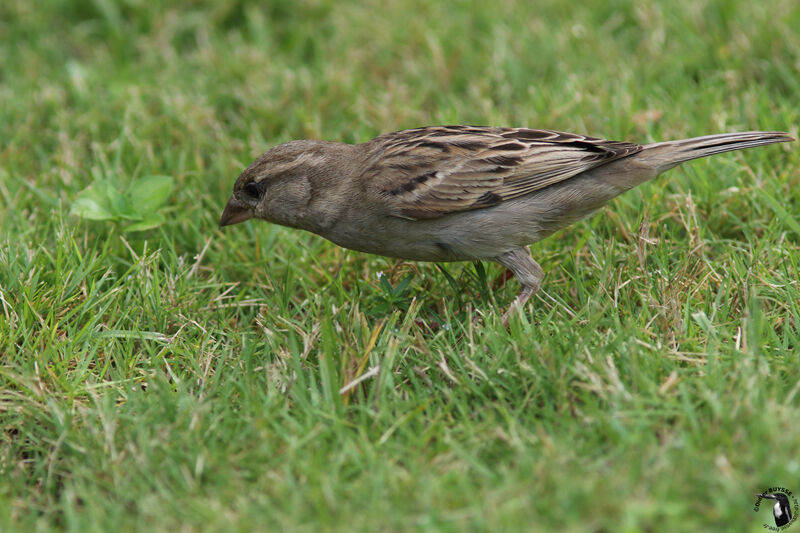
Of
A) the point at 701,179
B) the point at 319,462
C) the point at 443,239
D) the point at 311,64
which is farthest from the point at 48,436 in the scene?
the point at 311,64

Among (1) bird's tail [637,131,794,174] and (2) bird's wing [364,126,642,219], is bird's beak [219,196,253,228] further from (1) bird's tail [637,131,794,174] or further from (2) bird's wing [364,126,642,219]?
(1) bird's tail [637,131,794,174]

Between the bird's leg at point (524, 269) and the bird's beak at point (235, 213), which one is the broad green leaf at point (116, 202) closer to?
the bird's beak at point (235, 213)

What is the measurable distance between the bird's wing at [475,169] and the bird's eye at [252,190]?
0.65 meters

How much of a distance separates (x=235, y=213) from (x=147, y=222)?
0.62 meters

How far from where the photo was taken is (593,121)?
645 centimetres

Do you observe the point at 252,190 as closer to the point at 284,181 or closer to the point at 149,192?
the point at 284,181

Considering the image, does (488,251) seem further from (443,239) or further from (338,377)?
(338,377)

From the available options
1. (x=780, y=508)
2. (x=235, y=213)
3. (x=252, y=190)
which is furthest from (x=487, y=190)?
(x=780, y=508)

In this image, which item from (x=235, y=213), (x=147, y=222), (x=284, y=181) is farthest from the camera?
(x=147, y=222)

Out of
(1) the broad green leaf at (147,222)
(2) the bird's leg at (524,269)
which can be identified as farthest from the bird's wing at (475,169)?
(1) the broad green leaf at (147,222)

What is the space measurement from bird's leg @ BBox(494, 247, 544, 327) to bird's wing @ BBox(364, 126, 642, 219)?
1.01 ft

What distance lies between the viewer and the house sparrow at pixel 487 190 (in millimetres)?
4852

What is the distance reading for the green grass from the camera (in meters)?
3.35

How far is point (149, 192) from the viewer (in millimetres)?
5746
